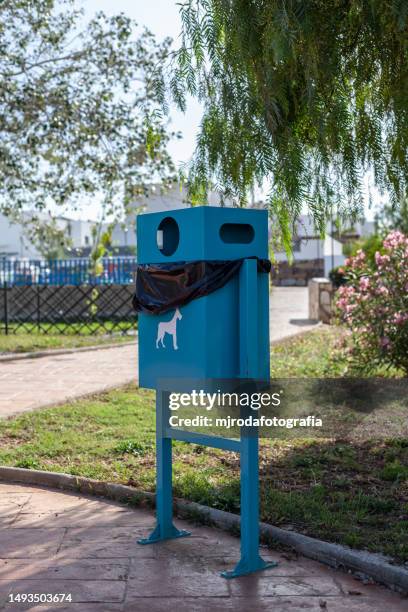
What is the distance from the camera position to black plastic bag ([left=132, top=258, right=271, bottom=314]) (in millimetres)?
4008

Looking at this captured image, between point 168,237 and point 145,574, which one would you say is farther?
point 168,237

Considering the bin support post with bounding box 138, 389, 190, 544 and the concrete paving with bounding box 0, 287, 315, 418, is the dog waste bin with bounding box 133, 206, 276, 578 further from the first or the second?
the concrete paving with bounding box 0, 287, 315, 418

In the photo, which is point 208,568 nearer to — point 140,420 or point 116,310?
point 140,420

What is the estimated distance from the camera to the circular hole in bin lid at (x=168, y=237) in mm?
4469

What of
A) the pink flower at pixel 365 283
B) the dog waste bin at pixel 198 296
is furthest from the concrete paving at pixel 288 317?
the dog waste bin at pixel 198 296

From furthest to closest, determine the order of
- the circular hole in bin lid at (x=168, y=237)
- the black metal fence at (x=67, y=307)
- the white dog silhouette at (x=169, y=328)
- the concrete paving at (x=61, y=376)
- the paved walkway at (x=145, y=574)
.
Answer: the black metal fence at (x=67, y=307)
the concrete paving at (x=61, y=376)
the circular hole in bin lid at (x=168, y=237)
the white dog silhouette at (x=169, y=328)
the paved walkway at (x=145, y=574)

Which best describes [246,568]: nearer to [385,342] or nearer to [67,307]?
[385,342]

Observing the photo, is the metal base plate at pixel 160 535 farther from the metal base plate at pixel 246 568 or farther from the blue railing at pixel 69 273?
the blue railing at pixel 69 273

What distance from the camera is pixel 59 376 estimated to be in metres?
11.5

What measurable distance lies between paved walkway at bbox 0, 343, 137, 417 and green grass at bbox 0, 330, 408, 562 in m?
0.86

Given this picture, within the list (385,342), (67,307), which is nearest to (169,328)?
(385,342)

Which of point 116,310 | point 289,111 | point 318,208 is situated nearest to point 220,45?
point 289,111

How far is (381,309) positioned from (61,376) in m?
4.43

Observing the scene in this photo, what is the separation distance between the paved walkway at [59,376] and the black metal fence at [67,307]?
5382mm
